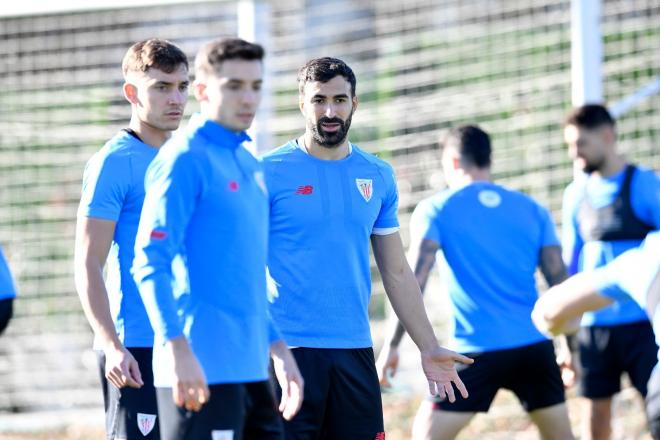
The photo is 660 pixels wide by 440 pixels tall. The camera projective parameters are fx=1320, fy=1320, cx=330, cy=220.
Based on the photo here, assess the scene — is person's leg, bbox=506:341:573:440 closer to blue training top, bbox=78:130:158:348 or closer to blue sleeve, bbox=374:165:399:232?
blue sleeve, bbox=374:165:399:232

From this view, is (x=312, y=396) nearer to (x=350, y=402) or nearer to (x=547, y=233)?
(x=350, y=402)

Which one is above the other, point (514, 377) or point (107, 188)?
point (107, 188)

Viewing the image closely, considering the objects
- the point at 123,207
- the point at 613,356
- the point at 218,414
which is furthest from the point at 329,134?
the point at 613,356

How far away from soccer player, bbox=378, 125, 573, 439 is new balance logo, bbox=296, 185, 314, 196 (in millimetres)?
1521

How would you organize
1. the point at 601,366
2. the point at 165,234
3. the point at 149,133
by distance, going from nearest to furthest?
the point at 165,234, the point at 149,133, the point at 601,366

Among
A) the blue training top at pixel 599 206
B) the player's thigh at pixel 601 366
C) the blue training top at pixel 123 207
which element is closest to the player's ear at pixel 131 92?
the blue training top at pixel 123 207

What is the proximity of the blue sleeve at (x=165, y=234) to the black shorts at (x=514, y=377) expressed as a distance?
3.13 meters

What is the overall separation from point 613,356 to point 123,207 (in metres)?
3.80

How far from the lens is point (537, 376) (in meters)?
7.10

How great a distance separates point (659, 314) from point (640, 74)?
7.85m

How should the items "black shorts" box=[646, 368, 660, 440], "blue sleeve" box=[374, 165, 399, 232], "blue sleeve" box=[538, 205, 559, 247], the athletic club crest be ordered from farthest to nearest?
1. "blue sleeve" box=[538, 205, 559, 247]
2. "blue sleeve" box=[374, 165, 399, 232]
3. the athletic club crest
4. "black shorts" box=[646, 368, 660, 440]

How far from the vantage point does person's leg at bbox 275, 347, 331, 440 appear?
5570mm

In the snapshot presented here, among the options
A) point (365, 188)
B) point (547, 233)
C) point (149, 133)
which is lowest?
point (547, 233)

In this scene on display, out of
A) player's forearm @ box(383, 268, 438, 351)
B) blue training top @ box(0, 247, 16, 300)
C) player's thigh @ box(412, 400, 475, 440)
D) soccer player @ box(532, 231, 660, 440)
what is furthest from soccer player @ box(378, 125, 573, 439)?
soccer player @ box(532, 231, 660, 440)
